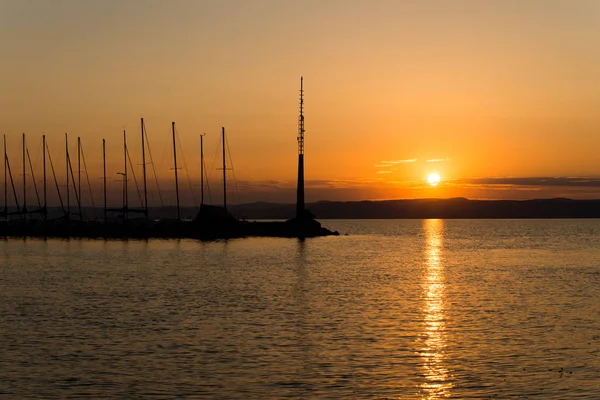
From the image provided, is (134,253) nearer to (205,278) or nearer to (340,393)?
(205,278)

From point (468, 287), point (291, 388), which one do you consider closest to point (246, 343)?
point (291, 388)

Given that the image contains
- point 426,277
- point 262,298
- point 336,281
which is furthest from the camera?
point 426,277

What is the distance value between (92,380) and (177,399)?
150 inches

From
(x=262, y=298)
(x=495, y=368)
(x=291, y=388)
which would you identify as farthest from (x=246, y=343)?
(x=262, y=298)

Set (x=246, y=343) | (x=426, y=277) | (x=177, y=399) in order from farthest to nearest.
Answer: (x=426, y=277) → (x=246, y=343) → (x=177, y=399)

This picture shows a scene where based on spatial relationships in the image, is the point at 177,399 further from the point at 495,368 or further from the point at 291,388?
the point at 495,368

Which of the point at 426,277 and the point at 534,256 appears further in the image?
the point at 534,256

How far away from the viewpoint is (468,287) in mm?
57625

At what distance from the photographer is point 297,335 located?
1302 inches

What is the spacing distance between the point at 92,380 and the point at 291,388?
256 inches

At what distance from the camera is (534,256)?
336 ft

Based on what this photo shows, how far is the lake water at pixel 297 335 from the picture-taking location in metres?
23.6

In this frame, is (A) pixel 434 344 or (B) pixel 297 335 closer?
(A) pixel 434 344

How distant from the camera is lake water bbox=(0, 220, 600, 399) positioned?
77.5ft
